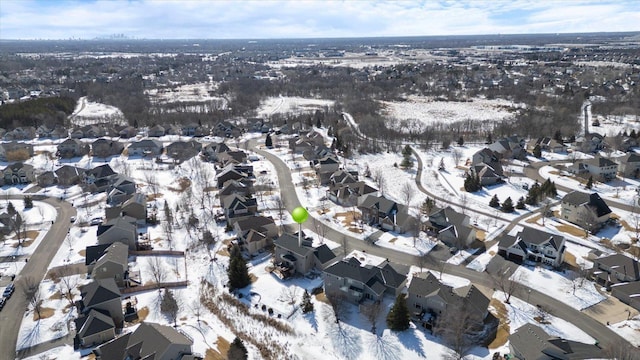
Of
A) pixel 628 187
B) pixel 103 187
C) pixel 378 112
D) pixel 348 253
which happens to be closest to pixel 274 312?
pixel 348 253

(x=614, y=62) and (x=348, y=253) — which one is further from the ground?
(x=614, y=62)

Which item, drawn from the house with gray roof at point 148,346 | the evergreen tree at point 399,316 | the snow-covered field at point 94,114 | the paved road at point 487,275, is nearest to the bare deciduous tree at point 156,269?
the house with gray roof at point 148,346

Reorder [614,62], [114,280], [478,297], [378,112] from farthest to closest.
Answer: [614,62]
[378,112]
[114,280]
[478,297]

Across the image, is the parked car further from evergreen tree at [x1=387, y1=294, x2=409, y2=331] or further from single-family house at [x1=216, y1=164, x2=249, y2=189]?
evergreen tree at [x1=387, y1=294, x2=409, y2=331]

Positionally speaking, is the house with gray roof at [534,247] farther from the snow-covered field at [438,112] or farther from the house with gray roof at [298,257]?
the snow-covered field at [438,112]

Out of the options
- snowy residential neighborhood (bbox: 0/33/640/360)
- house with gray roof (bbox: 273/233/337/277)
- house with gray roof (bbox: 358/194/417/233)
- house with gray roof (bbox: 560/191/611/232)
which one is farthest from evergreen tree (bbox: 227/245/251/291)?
house with gray roof (bbox: 560/191/611/232)

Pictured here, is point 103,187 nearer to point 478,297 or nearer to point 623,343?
point 478,297
